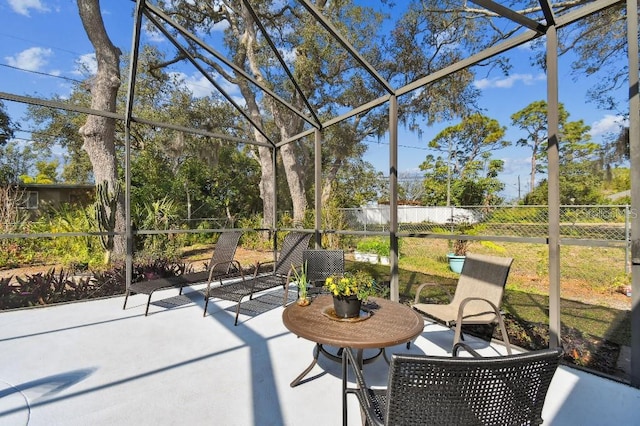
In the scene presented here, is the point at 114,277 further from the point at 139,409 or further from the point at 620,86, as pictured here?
the point at 620,86

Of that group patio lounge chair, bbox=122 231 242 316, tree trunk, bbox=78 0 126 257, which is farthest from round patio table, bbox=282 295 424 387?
tree trunk, bbox=78 0 126 257

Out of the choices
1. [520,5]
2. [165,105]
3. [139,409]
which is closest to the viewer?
[139,409]

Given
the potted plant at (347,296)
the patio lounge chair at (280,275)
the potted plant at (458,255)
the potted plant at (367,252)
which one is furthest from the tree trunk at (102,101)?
the potted plant at (458,255)

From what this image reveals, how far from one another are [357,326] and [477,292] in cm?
148

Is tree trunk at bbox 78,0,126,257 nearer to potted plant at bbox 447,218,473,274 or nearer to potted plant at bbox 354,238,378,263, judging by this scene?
potted plant at bbox 354,238,378,263

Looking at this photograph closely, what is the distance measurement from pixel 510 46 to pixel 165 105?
41.2ft

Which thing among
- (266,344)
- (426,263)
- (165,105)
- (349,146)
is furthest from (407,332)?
(165,105)

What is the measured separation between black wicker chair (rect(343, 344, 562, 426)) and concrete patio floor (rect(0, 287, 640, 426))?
91 centimetres

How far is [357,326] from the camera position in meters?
2.07

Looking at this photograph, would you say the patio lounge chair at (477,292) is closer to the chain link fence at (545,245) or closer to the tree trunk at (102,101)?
the chain link fence at (545,245)

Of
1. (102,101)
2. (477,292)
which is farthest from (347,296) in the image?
(102,101)

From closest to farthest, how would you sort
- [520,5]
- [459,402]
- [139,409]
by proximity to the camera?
[459,402] → [139,409] → [520,5]

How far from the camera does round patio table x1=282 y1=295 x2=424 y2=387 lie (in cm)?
183

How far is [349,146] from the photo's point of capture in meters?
12.7
